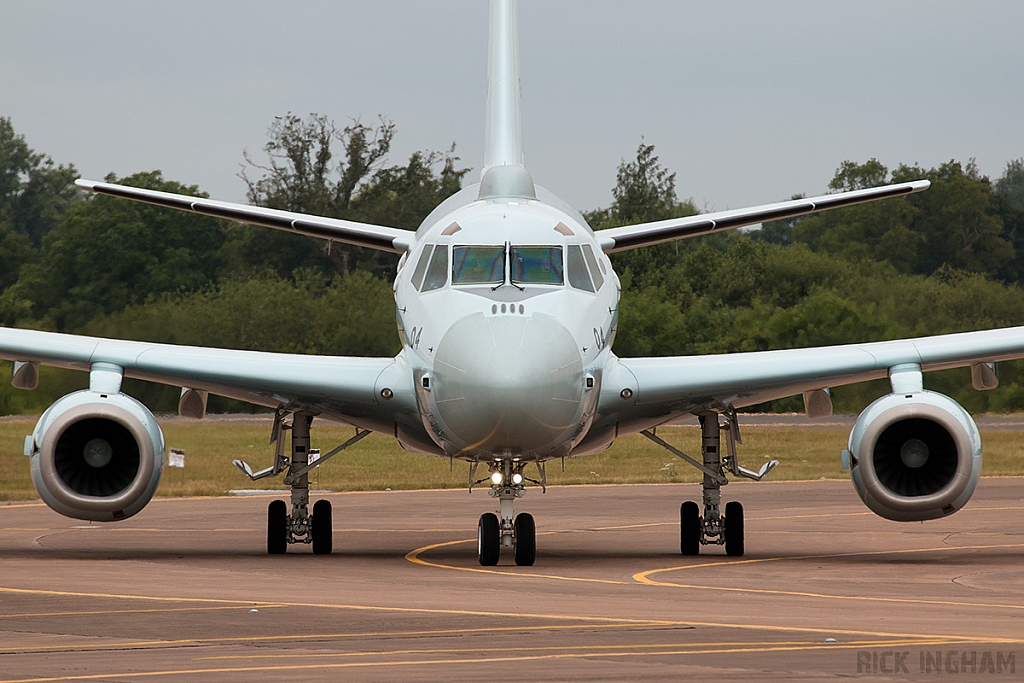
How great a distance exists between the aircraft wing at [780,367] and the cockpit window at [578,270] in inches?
59.5

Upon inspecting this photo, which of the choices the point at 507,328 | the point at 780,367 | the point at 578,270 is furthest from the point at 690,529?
the point at 507,328

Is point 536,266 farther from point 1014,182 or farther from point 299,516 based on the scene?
point 1014,182

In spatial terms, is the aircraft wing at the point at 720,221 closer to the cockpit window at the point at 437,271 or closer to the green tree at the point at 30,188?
the cockpit window at the point at 437,271

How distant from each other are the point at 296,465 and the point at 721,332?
1201 inches

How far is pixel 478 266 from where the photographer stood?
47.5 ft

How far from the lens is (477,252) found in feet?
47.9

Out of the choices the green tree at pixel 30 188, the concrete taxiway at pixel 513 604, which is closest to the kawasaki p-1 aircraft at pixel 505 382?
the concrete taxiway at pixel 513 604

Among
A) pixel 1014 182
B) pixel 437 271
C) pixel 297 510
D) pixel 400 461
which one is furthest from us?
pixel 1014 182

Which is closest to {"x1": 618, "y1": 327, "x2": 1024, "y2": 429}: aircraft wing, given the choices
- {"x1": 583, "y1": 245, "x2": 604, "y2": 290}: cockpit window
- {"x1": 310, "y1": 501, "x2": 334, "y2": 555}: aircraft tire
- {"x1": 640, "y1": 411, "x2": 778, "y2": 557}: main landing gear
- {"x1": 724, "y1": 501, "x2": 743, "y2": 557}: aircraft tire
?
{"x1": 640, "y1": 411, "x2": 778, "y2": 557}: main landing gear

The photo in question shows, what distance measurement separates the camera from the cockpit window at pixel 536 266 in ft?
47.1

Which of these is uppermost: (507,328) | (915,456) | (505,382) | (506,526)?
(507,328)

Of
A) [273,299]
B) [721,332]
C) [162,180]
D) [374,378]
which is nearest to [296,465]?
[374,378]

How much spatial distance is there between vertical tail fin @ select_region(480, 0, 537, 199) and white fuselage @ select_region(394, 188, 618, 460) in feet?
7.29

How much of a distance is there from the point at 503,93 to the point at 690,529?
6083mm
